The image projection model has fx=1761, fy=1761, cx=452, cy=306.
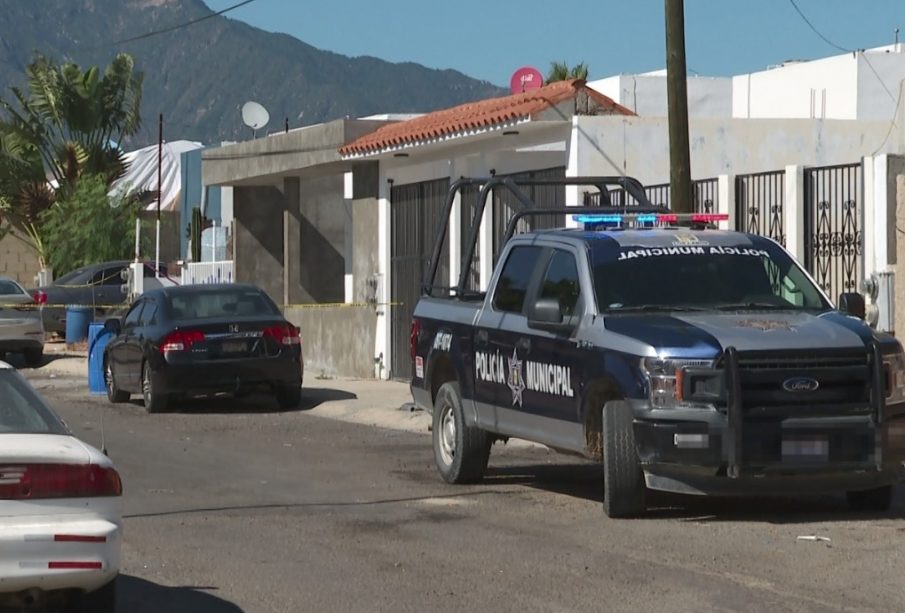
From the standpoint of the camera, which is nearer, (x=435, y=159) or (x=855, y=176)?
(x=855, y=176)

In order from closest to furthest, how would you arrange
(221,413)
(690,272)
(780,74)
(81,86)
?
(690,272) < (221,413) < (780,74) < (81,86)

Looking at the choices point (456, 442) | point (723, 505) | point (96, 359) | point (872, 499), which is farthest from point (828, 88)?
point (872, 499)

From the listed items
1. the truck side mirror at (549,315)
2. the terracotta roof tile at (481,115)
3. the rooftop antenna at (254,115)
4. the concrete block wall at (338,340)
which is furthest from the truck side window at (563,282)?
the rooftop antenna at (254,115)

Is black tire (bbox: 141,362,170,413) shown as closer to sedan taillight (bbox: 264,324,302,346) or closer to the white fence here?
sedan taillight (bbox: 264,324,302,346)

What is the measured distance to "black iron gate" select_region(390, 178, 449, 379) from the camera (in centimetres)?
2556

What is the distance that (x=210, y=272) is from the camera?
35750 mm

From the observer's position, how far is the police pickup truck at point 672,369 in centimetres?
1058

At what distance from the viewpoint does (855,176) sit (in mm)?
17406

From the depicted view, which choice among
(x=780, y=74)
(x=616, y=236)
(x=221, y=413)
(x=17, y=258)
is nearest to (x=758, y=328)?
(x=616, y=236)

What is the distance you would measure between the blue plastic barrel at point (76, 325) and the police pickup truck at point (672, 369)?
23350 mm

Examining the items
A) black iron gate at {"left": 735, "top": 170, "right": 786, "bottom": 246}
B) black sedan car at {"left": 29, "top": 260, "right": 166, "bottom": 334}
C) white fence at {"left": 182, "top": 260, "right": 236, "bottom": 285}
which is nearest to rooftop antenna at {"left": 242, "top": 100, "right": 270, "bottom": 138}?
white fence at {"left": 182, "top": 260, "right": 236, "bottom": 285}

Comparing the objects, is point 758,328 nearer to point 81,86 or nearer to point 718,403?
point 718,403

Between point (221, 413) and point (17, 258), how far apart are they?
37579 mm

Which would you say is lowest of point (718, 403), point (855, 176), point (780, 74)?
point (718, 403)
